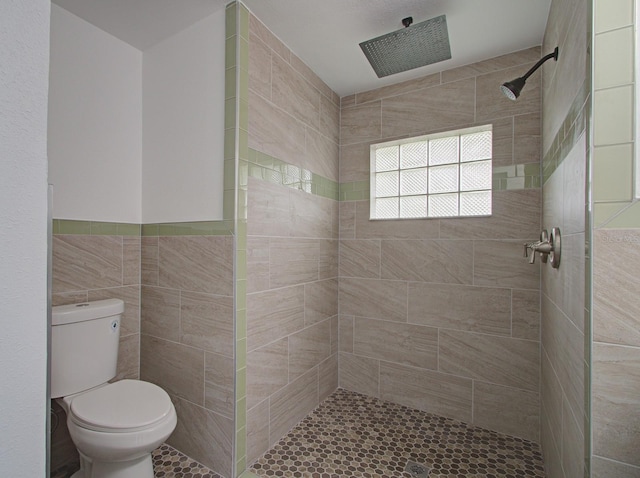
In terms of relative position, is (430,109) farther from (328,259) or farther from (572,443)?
(572,443)

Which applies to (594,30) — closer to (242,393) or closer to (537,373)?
(537,373)

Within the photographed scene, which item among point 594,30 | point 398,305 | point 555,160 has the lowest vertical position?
point 398,305

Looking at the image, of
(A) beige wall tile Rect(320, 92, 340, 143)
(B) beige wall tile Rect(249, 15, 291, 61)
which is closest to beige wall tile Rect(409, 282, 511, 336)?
(A) beige wall tile Rect(320, 92, 340, 143)

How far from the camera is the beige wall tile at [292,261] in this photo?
1891 mm

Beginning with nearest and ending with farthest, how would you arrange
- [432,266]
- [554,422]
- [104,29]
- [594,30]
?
Result: [594,30] < [554,422] < [104,29] < [432,266]

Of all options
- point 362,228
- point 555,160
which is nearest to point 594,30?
point 555,160

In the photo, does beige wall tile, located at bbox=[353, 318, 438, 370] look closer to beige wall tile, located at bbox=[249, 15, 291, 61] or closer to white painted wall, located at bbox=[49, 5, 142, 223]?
white painted wall, located at bbox=[49, 5, 142, 223]

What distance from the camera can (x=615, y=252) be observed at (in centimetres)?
83

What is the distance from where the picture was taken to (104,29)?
1.84 meters

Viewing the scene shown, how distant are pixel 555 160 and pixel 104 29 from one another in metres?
2.52

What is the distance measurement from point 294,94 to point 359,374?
6.99 ft

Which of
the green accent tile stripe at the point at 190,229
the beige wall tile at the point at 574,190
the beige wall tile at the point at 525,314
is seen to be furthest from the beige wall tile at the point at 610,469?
the green accent tile stripe at the point at 190,229

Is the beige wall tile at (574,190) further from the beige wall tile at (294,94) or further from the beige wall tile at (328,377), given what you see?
the beige wall tile at (328,377)

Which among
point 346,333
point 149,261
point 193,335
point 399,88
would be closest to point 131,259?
point 149,261
